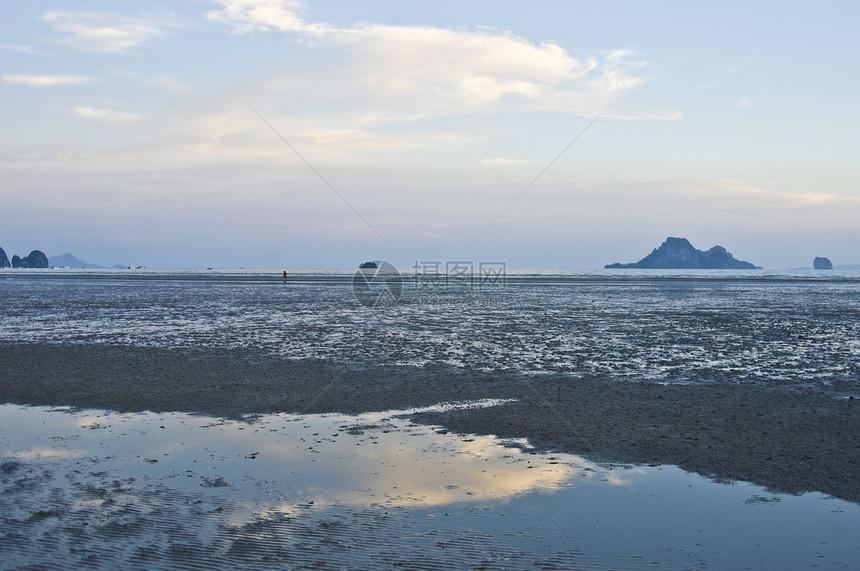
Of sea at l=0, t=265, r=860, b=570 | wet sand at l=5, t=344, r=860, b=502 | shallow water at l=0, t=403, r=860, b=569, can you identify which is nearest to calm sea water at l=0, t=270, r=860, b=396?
wet sand at l=5, t=344, r=860, b=502

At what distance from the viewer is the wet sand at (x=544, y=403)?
9516 millimetres

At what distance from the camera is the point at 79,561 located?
5.91 m

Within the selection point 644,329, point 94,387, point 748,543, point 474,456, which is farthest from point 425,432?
point 644,329

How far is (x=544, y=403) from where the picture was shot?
13195 millimetres

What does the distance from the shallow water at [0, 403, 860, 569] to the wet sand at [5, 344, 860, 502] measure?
946 mm

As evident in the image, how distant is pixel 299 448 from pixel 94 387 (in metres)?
7.49

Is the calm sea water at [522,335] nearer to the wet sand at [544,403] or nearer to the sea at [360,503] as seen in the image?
the wet sand at [544,403]

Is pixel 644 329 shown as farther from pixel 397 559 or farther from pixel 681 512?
pixel 397 559

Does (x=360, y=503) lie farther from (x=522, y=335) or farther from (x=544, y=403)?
(x=522, y=335)

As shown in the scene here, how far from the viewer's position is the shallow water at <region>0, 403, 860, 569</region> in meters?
6.11

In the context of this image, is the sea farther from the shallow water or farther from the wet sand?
the wet sand

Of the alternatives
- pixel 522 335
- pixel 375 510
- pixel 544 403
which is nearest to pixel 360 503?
pixel 375 510

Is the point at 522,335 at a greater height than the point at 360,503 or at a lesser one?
greater

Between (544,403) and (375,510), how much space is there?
6.61 m
